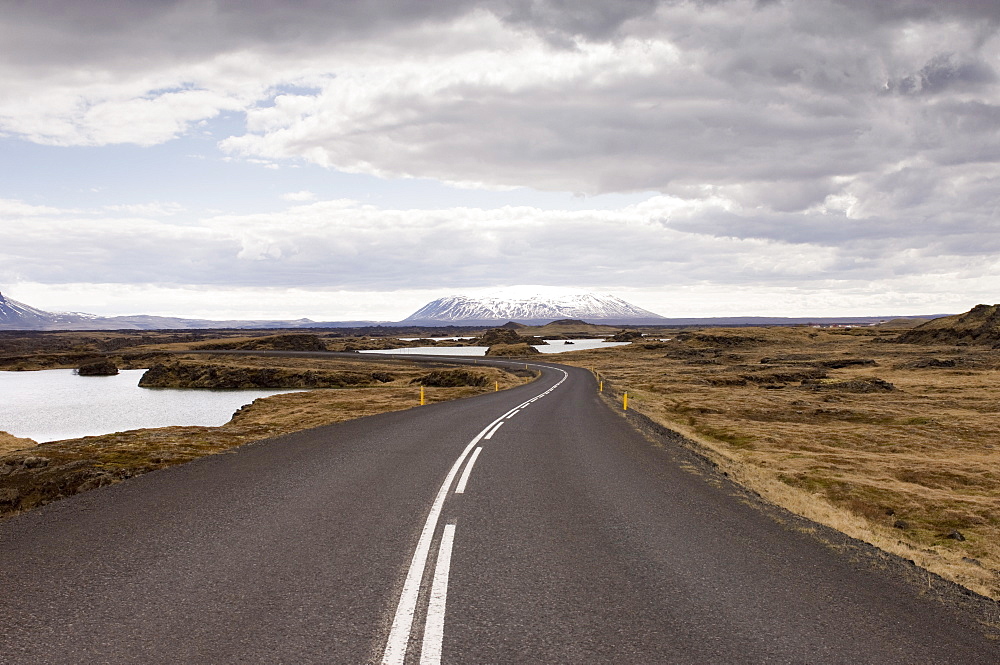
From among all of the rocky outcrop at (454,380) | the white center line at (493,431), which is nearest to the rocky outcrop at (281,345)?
the rocky outcrop at (454,380)

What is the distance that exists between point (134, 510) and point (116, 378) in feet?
287

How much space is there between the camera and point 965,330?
345ft

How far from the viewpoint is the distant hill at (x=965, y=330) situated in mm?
97500

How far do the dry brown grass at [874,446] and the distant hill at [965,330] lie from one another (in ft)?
132

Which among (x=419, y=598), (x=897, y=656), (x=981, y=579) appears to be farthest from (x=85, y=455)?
(x=981, y=579)

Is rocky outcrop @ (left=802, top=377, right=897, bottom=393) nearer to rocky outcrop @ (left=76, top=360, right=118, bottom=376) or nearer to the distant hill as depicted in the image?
the distant hill

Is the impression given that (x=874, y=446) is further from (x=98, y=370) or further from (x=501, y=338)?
(x=501, y=338)

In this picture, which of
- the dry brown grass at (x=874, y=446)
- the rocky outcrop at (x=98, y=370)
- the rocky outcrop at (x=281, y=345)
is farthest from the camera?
the rocky outcrop at (x=281, y=345)

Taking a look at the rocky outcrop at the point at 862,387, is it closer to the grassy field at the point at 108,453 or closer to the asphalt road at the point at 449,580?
the grassy field at the point at 108,453

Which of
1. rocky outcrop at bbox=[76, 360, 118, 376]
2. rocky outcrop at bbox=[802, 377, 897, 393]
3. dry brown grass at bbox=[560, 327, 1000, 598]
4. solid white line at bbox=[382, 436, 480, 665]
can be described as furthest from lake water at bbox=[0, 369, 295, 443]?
rocky outcrop at bbox=[802, 377, 897, 393]

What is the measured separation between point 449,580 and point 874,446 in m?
24.8

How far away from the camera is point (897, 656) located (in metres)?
4.81

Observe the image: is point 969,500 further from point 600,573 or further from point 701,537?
point 600,573

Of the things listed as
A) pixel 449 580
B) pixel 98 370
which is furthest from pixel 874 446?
pixel 98 370
